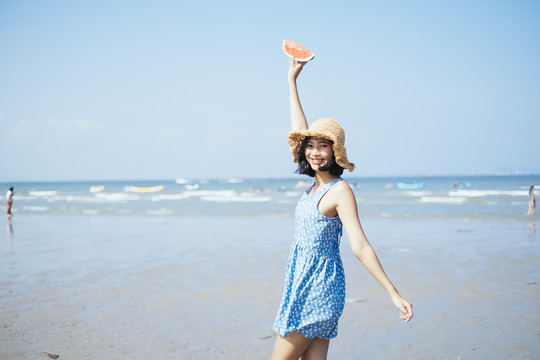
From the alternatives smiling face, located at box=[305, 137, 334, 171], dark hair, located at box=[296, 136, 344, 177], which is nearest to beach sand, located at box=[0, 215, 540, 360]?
dark hair, located at box=[296, 136, 344, 177]

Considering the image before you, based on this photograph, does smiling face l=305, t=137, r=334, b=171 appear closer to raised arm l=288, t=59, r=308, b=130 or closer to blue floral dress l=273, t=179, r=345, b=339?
blue floral dress l=273, t=179, r=345, b=339

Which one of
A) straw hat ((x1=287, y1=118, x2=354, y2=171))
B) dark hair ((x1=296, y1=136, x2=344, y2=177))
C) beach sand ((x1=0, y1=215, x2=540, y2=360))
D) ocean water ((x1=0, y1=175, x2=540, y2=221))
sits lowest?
ocean water ((x1=0, y1=175, x2=540, y2=221))

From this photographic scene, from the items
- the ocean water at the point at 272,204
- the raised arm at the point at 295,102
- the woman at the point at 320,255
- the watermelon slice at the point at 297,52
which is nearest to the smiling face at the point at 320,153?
the woman at the point at 320,255

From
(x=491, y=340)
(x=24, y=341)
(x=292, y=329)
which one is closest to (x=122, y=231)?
(x=24, y=341)

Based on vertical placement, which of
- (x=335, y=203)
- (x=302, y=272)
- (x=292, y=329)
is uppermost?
(x=335, y=203)

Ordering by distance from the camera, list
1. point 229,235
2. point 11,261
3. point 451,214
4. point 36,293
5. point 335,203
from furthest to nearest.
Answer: point 451,214, point 229,235, point 11,261, point 36,293, point 335,203

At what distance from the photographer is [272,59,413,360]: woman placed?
232 cm

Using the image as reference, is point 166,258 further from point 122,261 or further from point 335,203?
point 335,203

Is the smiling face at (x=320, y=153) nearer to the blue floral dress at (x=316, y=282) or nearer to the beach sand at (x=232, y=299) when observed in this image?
the blue floral dress at (x=316, y=282)

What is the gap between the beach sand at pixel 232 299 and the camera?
173 inches

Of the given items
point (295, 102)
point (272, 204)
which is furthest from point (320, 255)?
point (272, 204)

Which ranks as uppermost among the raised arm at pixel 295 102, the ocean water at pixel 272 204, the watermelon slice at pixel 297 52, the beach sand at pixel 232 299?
the watermelon slice at pixel 297 52

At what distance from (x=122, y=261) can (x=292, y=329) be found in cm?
715

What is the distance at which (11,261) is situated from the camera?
8727 millimetres
